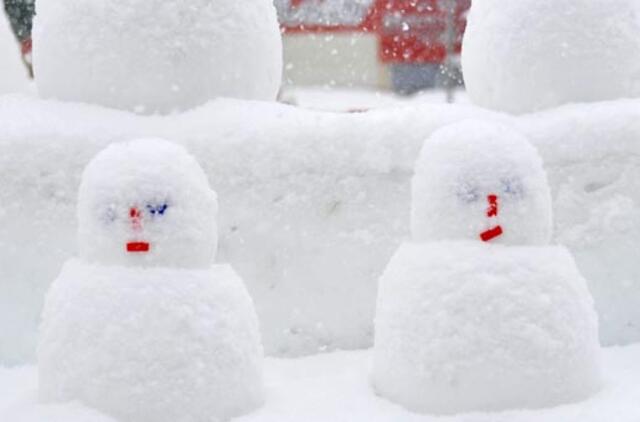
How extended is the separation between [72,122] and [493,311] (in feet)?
6.84

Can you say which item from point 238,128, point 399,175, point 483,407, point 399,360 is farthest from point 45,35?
point 483,407

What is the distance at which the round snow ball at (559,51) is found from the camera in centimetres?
562

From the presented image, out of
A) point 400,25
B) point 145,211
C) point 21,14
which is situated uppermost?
point 145,211

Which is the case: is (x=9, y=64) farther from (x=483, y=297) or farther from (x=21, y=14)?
(x=21, y=14)

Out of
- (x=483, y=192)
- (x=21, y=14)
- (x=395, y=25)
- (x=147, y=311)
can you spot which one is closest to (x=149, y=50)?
(x=147, y=311)

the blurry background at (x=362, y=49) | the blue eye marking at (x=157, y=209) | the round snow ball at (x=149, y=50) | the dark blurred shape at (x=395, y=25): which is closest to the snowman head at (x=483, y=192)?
the blue eye marking at (x=157, y=209)

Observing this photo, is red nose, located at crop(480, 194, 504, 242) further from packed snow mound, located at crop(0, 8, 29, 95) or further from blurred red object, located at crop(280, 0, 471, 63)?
blurred red object, located at crop(280, 0, 471, 63)

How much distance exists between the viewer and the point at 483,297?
445cm

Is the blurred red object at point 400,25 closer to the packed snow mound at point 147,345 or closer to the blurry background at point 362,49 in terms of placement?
the blurry background at point 362,49

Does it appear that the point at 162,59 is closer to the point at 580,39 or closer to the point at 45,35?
the point at 45,35

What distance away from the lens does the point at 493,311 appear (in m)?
4.44

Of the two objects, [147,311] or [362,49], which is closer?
[147,311]

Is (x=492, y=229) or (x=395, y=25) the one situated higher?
(x=492, y=229)

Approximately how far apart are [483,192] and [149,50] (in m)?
1.73
